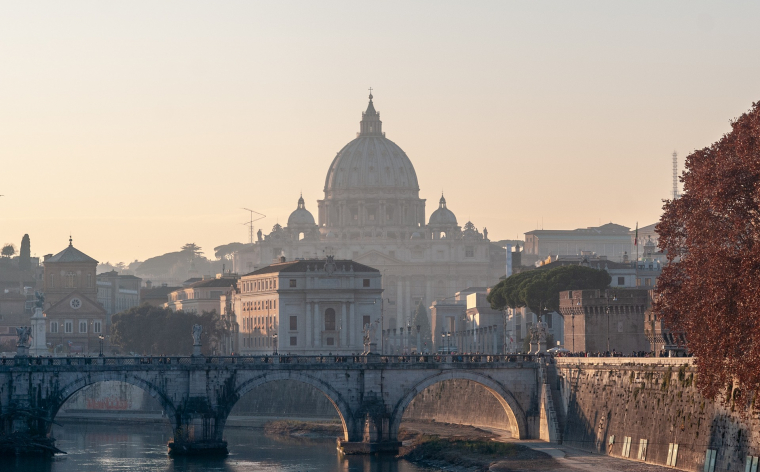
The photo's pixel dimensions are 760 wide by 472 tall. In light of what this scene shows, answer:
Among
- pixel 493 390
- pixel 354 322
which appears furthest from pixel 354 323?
pixel 493 390

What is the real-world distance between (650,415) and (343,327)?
283 ft

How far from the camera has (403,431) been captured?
96562 mm

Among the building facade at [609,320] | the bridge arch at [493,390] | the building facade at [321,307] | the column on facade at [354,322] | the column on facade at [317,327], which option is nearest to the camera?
the bridge arch at [493,390]

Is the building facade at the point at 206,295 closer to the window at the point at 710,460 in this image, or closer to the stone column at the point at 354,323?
the stone column at the point at 354,323

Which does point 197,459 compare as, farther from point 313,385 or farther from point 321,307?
point 321,307

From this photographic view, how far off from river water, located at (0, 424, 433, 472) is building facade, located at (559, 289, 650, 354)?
1775cm

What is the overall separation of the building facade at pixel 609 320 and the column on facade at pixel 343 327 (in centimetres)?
5140

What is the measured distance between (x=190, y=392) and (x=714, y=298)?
113ft

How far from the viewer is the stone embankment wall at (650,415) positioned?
64.2 m

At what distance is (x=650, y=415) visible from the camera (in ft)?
239

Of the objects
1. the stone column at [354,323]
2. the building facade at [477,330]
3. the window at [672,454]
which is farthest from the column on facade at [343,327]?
the window at [672,454]

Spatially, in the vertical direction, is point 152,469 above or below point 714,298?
below

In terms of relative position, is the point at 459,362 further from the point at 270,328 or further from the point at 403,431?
the point at 270,328

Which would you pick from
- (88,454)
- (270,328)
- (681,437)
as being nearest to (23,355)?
(88,454)
